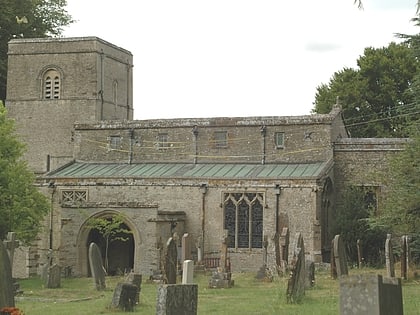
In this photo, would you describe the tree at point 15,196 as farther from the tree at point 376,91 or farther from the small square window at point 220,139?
the tree at point 376,91

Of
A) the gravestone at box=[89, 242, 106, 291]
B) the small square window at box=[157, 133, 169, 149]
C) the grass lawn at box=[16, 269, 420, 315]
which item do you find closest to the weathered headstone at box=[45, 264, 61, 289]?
the grass lawn at box=[16, 269, 420, 315]

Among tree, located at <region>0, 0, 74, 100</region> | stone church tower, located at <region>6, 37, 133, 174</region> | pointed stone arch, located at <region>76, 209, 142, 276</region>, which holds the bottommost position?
pointed stone arch, located at <region>76, 209, 142, 276</region>

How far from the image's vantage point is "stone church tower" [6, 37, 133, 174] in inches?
1753

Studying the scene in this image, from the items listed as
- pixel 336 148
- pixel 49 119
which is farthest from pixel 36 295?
pixel 49 119

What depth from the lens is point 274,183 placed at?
35500 millimetres

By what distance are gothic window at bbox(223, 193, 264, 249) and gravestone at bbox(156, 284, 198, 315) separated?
2201 centimetres

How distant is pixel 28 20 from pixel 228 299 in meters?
37.3

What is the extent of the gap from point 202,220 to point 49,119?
41.5ft

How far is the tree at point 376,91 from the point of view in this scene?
167 ft

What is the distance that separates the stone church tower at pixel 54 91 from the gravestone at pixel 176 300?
30924 mm

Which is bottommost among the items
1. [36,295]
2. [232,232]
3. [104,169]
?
[36,295]

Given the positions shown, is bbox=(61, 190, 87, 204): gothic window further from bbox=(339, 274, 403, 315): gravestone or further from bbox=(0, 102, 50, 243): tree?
bbox=(339, 274, 403, 315): gravestone

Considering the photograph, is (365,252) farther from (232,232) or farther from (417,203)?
(417,203)

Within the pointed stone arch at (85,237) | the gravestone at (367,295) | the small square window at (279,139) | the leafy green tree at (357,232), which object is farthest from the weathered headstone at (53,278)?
the gravestone at (367,295)
